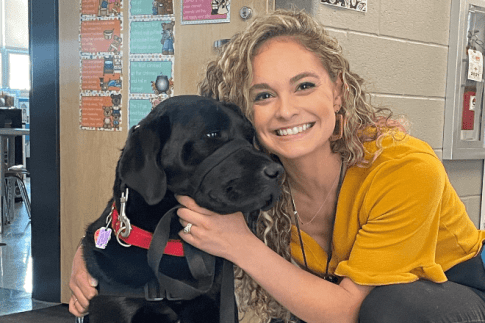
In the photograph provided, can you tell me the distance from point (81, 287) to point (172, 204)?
0.31 meters

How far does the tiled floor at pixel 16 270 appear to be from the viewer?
9.53 feet

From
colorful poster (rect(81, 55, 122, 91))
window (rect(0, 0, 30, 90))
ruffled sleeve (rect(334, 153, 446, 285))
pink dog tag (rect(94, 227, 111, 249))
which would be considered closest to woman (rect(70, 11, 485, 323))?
ruffled sleeve (rect(334, 153, 446, 285))

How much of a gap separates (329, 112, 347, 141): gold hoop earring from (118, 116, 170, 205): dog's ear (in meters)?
0.53

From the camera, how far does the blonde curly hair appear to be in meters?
1.46

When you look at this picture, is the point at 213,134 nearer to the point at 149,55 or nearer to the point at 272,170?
the point at 272,170

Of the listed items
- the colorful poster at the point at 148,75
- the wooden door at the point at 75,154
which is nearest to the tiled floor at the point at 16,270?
the wooden door at the point at 75,154

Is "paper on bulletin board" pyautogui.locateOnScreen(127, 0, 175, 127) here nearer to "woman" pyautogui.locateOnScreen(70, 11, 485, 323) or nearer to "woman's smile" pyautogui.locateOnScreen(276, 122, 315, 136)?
"woman" pyautogui.locateOnScreen(70, 11, 485, 323)

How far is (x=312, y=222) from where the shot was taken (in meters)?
1.60

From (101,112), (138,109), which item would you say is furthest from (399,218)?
(101,112)

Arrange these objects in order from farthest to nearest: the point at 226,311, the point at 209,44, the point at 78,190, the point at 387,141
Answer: the point at 78,190 < the point at 209,44 < the point at 387,141 < the point at 226,311

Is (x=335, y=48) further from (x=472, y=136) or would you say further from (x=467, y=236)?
(x=472, y=136)

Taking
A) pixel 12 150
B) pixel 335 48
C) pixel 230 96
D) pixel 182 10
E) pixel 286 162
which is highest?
pixel 182 10

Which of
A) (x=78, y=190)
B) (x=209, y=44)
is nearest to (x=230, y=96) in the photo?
(x=209, y=44)

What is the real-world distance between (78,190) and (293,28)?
1.74m
